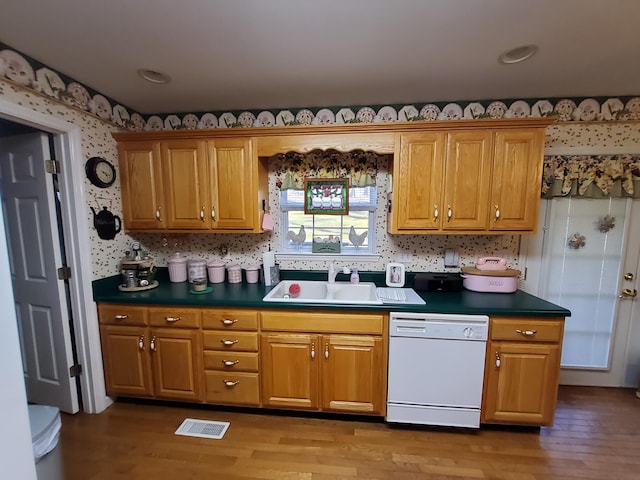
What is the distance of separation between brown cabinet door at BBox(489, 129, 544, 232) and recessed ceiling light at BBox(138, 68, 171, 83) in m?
2.36

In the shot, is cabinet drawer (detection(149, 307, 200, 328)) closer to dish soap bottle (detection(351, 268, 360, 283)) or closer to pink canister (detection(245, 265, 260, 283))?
pink canister (detection(245, 265, 260, 283))

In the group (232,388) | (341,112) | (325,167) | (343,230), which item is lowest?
(232,388)

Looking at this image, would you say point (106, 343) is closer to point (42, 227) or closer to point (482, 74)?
point (42, 227)

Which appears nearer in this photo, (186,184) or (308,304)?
(308,304)

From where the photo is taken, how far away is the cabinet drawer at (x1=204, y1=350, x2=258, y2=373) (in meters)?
1.90

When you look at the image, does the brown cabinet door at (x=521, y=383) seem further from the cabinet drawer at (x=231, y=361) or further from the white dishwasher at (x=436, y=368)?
the cabinet drawer at (x=231, y=361)

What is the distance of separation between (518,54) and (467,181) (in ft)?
2.54

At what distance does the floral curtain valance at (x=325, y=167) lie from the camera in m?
2.31

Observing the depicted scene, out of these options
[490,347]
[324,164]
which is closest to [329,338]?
[490,347]

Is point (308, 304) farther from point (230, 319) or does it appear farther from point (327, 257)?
point (327, 257)

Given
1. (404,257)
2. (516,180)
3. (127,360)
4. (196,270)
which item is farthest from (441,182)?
(127,360)

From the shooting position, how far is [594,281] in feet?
7.39

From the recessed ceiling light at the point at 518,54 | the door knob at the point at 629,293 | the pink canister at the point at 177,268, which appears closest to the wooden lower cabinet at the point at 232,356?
the pink canister at the point at 177,268

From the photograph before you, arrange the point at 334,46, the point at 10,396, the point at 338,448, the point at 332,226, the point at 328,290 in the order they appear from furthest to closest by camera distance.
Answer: the point at 332,226
the point at 328,290
the point at 338,448
the point at 334,46
the point at 10,396
